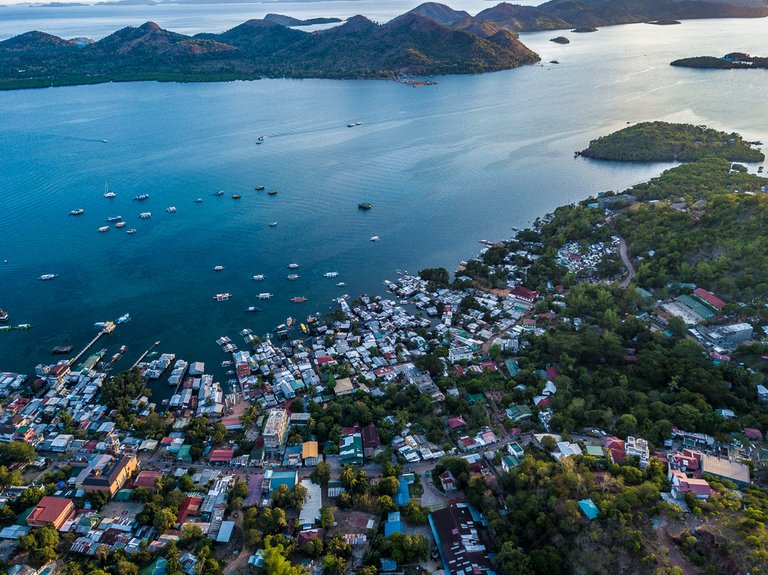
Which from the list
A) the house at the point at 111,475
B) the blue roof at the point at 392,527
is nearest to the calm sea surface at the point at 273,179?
the house at the point at 111,475

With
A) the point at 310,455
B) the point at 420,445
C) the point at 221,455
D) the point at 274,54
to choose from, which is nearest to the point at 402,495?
the point at 420,445

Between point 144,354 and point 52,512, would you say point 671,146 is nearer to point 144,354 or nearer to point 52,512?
point 144,354

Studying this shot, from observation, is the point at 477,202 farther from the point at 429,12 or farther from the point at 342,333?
the point at 429,12

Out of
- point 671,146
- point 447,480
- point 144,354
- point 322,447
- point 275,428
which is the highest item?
point 671,146

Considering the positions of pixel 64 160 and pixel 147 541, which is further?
pixel 64 160

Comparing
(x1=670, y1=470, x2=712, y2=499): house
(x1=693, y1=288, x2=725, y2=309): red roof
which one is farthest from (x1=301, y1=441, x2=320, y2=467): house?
(x1=693, y1=288, x2=725, y2=309): red roof

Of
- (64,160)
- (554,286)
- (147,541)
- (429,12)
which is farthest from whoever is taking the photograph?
(429,12)

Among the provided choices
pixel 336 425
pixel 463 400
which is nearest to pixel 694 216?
pixel 463 400

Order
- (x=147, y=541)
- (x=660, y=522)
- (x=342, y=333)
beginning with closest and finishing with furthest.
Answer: (x=660, y=522), (x=147, y=541), (x=342, y=333)
